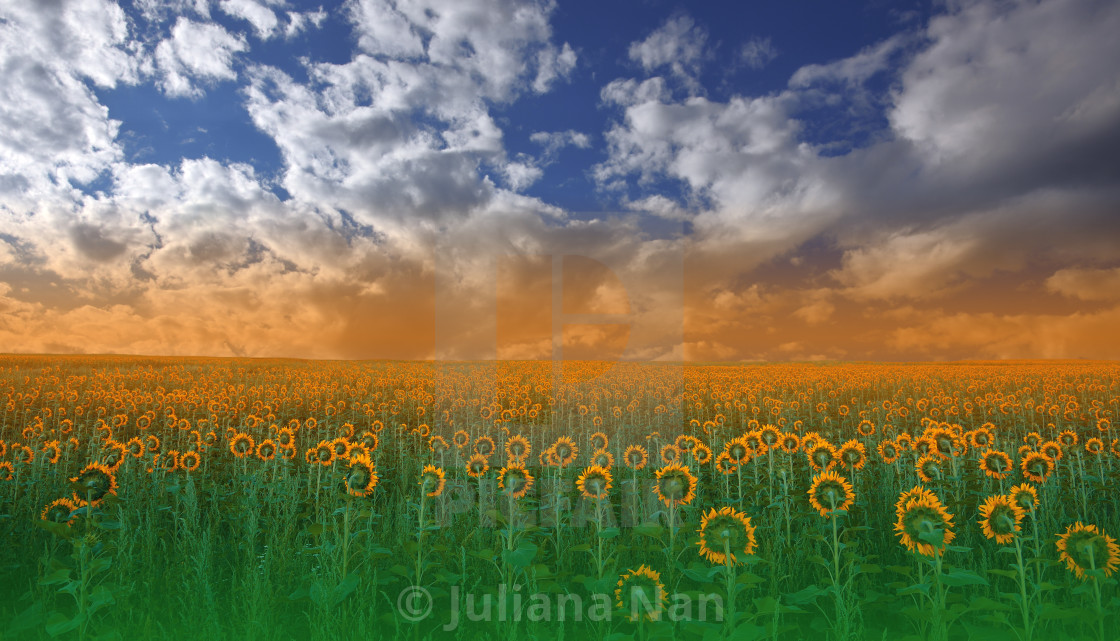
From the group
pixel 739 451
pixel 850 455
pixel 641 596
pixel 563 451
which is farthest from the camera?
pixel 563 451

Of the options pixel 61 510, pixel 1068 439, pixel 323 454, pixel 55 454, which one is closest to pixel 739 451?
pixel 323 454

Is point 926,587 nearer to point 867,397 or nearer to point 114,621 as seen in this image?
point 114,621

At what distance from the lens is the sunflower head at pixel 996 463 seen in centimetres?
614

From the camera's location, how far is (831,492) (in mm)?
4262

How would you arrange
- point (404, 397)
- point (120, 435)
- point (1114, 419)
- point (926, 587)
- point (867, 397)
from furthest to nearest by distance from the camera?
point (867, 397) < point (404, 397) < point (1114, 419) < point (120, 435) < point (926, 587)

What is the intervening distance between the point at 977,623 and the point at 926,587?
1413 millimetres

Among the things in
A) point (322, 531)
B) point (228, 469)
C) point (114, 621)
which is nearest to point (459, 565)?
point (322, 531)

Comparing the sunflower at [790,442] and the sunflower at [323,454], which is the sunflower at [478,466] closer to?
the sunflower at [323,454]

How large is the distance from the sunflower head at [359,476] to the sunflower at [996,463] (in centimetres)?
680

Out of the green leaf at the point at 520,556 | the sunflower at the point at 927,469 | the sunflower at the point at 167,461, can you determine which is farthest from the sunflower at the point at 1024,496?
the sunflower at the point at 167,461

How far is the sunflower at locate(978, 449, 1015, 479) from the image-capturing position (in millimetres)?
6137

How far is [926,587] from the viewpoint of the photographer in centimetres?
379

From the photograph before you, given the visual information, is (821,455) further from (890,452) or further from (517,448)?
(517,448)

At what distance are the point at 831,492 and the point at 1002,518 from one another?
4.19 feet
